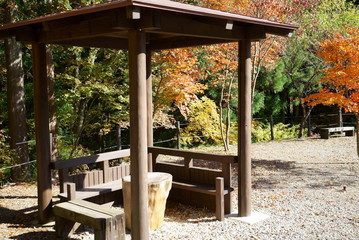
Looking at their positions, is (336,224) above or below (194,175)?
below

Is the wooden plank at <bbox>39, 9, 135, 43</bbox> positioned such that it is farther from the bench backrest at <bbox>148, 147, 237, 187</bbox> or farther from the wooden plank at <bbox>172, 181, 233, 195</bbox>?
the wooden plank at <bbox>172, 181, 233, 195</bbox>

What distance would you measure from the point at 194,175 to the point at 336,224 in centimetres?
236

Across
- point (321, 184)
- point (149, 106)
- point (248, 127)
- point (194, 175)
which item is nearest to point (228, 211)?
point (194, 175)

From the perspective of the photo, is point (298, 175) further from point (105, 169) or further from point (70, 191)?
point (70, 191)

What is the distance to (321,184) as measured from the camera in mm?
8359

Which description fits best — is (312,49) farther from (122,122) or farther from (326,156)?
(122,122)

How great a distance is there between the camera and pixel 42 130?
5.86m

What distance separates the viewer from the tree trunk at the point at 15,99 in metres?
9.89

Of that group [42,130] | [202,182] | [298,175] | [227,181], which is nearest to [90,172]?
[42,130]

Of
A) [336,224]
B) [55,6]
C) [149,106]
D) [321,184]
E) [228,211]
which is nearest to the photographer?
[336,224]

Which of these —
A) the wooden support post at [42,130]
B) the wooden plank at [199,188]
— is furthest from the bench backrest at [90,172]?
the wooden plank at [199,188]

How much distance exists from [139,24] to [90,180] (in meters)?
2.98

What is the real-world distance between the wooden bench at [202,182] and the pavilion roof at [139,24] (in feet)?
6.44

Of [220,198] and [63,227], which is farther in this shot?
[220,198]
